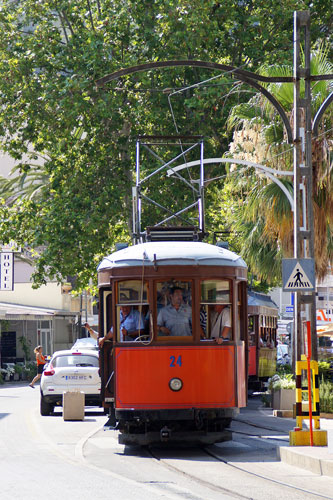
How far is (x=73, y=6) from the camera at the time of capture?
33.1 meters

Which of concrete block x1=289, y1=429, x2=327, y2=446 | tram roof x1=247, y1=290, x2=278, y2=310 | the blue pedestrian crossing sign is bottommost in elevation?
concrete block x1=289, y1=429, x2=327, y2=446

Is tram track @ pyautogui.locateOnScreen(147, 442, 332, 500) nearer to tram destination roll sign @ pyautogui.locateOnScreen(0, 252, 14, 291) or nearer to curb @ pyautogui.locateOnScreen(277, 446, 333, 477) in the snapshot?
curb @ pyautogui.locateOnScreen(277, 446, 333, 477)

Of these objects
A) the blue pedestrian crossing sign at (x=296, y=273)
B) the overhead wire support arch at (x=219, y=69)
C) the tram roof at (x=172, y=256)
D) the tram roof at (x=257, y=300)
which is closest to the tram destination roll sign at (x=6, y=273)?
the tram roof at (x=257, y=300)

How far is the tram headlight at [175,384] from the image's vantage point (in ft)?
48.8

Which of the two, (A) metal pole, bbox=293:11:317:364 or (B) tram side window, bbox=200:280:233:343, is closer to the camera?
(B) tram side window, bbox=200:280:233:343

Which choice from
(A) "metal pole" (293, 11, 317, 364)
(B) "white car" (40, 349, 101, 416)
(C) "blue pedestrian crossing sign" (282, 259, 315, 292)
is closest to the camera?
(C) "blue pedestrian crossing sign" (282, 259, 315, 292)

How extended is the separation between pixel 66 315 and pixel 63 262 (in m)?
23.0

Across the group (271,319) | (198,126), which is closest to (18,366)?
(271,319)

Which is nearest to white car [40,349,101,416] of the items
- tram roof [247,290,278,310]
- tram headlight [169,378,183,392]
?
tram roof [247,290,278,310]

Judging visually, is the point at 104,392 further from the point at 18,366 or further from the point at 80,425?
the point at 18,366

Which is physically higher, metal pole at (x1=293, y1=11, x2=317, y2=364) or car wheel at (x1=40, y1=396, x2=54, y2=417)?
metal pole at (x1=293, y1=11, x2=317, y2=364)

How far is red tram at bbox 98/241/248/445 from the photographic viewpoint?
14.9m

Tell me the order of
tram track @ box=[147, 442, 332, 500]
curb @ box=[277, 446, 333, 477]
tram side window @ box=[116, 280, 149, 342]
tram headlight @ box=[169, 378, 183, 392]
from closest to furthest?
tram track @ box=[147, 442, 332, 500] → curb @ box=[277, 446, 333, 477] → tram headlight @ box=[169, 378, 183, 392] → tram side window @ box=[116, 280, 149, 342]

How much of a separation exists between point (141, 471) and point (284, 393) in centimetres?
1104
